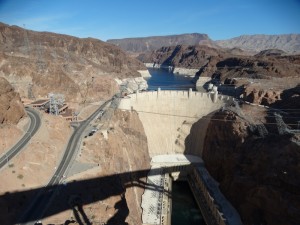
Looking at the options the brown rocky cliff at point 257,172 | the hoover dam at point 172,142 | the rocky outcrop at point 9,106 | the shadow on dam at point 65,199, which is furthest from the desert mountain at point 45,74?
the shadow on dam at point 65,199

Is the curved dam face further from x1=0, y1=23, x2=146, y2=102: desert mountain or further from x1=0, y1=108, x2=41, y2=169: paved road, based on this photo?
x1=0, y1=108, x2=41, y2=169: paved road

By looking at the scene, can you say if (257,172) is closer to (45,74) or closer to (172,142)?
(172,142)

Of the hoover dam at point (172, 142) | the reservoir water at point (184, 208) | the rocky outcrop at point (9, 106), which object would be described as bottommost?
the reservoir water at point (184, 208)

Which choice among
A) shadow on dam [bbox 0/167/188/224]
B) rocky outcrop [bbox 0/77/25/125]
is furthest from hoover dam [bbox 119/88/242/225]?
rocky outcrop [bbox 0/77/25/125]

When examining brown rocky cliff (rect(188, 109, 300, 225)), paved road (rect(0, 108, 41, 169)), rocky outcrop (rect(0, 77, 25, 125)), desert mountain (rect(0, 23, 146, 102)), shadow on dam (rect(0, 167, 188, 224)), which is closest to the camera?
shadow on dam (rect(0, 167, 188, 224))

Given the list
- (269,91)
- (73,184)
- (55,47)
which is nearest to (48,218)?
(73,184)

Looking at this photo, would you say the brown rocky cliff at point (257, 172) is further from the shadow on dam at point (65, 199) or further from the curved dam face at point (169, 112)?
the shadow on dam at point (65, 199)

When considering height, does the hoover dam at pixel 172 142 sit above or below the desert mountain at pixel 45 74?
below
